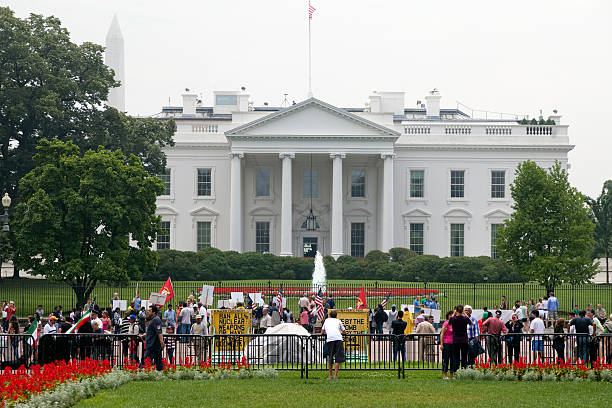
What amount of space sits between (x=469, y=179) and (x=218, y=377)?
52616mm

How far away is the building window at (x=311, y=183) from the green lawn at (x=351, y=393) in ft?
166

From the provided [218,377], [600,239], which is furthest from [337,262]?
[218,377]

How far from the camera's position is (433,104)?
8481cm

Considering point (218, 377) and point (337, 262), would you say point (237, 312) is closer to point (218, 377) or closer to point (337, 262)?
point (218, 377)

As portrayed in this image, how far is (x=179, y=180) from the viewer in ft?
225

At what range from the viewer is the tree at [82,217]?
121 feet


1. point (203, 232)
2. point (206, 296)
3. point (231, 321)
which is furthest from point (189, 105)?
point (231, 321)

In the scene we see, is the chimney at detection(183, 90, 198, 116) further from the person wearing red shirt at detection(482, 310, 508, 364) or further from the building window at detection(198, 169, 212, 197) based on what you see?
the person wearing red shirt at detection(482, 310, 508, 364)

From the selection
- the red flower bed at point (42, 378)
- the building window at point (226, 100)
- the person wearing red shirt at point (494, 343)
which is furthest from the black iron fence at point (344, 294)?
the building window at point (226, 100)

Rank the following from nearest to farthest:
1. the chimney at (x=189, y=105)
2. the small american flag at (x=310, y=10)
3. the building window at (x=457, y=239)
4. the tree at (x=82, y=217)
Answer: the tree at (x=82, y=217), the small american flag at (x=310, y=10), the building window at (x=457, y=239), the chimney at (x=189, y=105)

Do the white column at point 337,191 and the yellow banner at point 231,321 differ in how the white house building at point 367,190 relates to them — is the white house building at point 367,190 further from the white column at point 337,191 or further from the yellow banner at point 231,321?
the yellow banner at point 231,321

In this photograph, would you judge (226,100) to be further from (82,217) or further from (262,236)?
(82,217)

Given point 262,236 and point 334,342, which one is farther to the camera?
point 262,236

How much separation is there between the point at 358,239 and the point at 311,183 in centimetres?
547
